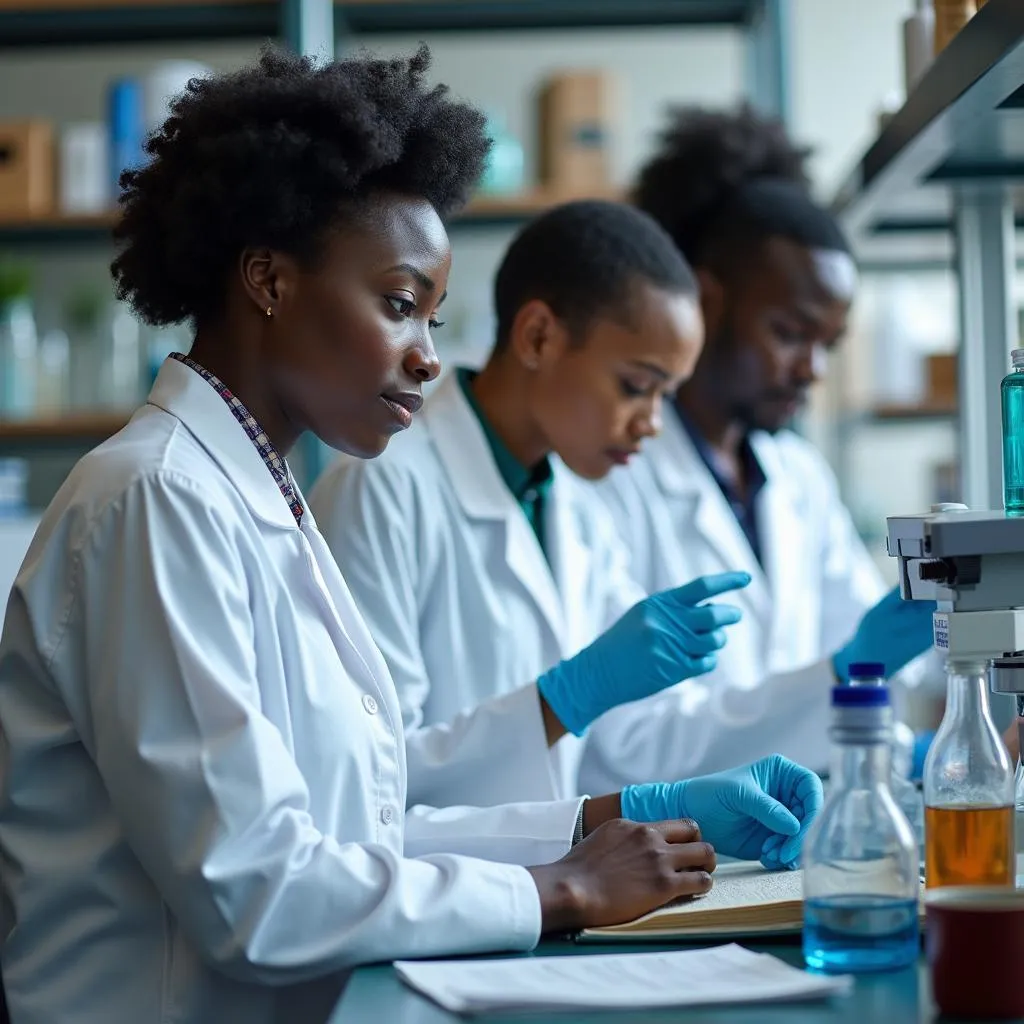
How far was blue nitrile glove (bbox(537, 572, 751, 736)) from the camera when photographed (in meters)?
1.58

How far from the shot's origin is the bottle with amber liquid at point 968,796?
1055mm

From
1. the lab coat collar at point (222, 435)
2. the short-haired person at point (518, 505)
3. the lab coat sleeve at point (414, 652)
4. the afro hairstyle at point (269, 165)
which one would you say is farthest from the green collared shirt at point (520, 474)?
the lab coat collar at point (222, 435)

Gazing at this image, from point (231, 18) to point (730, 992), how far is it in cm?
270

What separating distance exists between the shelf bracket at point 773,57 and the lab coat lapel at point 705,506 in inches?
34.1

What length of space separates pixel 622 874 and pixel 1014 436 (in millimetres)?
521

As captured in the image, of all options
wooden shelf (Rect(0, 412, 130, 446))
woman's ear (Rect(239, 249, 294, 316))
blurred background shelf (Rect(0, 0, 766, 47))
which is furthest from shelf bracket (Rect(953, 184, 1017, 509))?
wooden shelf (Rect(0, 412, 130, 446))

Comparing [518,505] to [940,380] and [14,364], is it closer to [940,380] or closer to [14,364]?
[14,364]

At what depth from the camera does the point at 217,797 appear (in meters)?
1.01

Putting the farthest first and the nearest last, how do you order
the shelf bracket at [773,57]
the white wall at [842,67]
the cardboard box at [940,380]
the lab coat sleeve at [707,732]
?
the white wall at [842,67] → the cardboard box at [940,380] → the shelf bracket at [773,57] → the lab coat sleeve at [707,732]

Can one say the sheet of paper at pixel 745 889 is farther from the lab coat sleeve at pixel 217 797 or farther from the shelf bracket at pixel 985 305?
the shelf bracket at pixel 985 305

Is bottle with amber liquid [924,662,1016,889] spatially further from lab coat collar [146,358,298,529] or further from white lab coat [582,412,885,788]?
white lab coat [582,412,885,788]

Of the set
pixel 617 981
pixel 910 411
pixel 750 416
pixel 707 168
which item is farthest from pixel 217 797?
pixel 910 411

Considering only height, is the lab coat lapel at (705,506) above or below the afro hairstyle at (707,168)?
→ below

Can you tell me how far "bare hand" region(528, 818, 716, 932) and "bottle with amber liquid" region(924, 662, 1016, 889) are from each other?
7.9 inches
